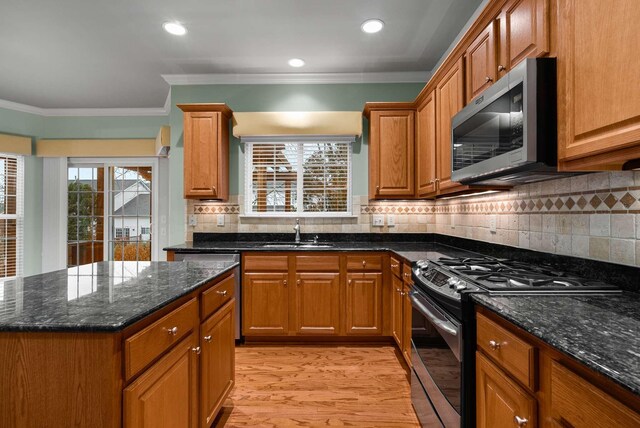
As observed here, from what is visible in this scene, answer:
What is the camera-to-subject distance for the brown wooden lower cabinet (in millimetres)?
713

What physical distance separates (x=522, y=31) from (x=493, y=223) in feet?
4.35

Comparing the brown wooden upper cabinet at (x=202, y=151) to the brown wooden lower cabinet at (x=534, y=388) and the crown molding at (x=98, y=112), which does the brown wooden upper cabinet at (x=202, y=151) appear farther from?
the brown wooden lower cabinet at (x=534, y=388)

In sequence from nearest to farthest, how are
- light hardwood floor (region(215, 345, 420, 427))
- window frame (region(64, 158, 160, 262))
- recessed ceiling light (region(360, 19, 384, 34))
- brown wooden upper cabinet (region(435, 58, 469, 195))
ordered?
1. light hardwood floor (region(215, 345, 420, 427))
2. brown wooden upper cabinet (region(435, 58, 469, 195))
3. recessed ceiling light (region(360, 19, 384, 34))
4. window frame (region(64, 158, 160, 262))

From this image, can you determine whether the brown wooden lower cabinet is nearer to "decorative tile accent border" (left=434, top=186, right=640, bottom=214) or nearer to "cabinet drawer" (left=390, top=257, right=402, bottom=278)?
"decorative tile accent border" (left=434, top=186, right=640, bottom=214)

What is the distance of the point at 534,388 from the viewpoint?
3.18 feet

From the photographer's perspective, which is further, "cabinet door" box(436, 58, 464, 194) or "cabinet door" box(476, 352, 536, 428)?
"cabinet door" box(436, 58, 464, 194)

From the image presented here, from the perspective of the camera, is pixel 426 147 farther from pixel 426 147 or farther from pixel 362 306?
pixel 362 306

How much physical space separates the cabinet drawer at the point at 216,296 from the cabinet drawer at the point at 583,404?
1370mm

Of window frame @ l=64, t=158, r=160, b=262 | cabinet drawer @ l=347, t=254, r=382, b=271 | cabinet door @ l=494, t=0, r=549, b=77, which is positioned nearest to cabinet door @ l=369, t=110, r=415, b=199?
cabinet drawer @ l=347, t=254, r=382, b=271

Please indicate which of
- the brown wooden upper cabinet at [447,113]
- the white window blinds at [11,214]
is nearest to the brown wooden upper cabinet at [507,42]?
the brown wooden upper cabinet at [447,113]

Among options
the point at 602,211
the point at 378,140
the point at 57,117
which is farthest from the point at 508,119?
the point at 57,117

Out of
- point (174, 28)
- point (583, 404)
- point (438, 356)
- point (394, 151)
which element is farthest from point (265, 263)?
point (583, 404)

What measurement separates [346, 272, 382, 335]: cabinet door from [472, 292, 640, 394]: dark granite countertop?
1.79 metres

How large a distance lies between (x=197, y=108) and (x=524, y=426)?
11.5ft
